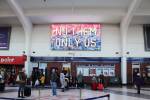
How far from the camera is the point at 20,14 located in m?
24.4

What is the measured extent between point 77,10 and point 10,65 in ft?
30.3

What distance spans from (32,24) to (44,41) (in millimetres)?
2213

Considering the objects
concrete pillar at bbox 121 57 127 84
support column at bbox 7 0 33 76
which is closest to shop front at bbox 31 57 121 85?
concrete pillar at bbox 121 57 127 84

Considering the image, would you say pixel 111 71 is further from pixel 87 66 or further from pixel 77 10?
pixel 77 10

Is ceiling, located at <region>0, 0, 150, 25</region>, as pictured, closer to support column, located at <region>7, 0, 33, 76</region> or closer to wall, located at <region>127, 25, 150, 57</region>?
support column, located at <region>7, 0, 33, 76</region>

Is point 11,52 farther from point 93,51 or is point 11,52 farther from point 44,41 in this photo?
point 93,51

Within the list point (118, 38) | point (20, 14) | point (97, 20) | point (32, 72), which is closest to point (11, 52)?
point (32, 72)

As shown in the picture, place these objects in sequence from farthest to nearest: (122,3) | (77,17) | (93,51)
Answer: (93,51) < (77,17) < (122,3)

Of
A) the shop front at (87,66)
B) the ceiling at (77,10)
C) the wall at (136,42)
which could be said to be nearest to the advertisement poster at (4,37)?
the ceiling at (77,10)

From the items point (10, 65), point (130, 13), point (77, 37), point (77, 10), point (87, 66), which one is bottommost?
point (87, 66)

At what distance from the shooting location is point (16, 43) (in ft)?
90.7

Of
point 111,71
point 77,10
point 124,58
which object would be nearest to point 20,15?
point 77,10

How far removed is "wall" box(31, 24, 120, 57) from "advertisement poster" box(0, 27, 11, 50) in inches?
106

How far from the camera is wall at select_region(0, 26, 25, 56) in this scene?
27.4m
